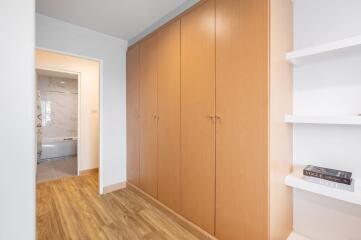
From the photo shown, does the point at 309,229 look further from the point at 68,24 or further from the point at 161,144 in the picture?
the point at 68,24

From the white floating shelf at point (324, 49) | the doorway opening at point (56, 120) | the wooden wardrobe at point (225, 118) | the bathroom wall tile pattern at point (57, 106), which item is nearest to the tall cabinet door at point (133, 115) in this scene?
the wooden wardrobe at point (225, 118)

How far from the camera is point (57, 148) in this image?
4.82m

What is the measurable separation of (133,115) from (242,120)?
1.88 m

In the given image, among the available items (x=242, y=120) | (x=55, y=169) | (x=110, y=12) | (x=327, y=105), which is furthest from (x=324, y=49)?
(x=55, y=169)

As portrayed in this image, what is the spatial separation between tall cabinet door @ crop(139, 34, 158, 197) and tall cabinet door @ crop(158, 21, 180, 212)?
0.12m

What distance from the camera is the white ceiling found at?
2.01 m

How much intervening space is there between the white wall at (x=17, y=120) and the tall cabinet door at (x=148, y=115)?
153 cm

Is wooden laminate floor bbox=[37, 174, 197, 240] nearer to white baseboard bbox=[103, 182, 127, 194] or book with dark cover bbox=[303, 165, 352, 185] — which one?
white baseboard bbox=[103, 182, 127, 194]

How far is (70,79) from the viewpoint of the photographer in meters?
5.49

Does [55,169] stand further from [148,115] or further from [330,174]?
[330,174]

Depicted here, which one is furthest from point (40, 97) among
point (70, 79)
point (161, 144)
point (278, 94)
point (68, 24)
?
point (278, 94)

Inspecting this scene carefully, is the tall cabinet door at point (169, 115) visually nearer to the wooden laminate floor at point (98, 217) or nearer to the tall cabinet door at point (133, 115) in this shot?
the wooden laminate floor at point (98, 217)

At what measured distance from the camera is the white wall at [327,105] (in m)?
1.31

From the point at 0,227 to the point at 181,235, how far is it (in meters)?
1.47
